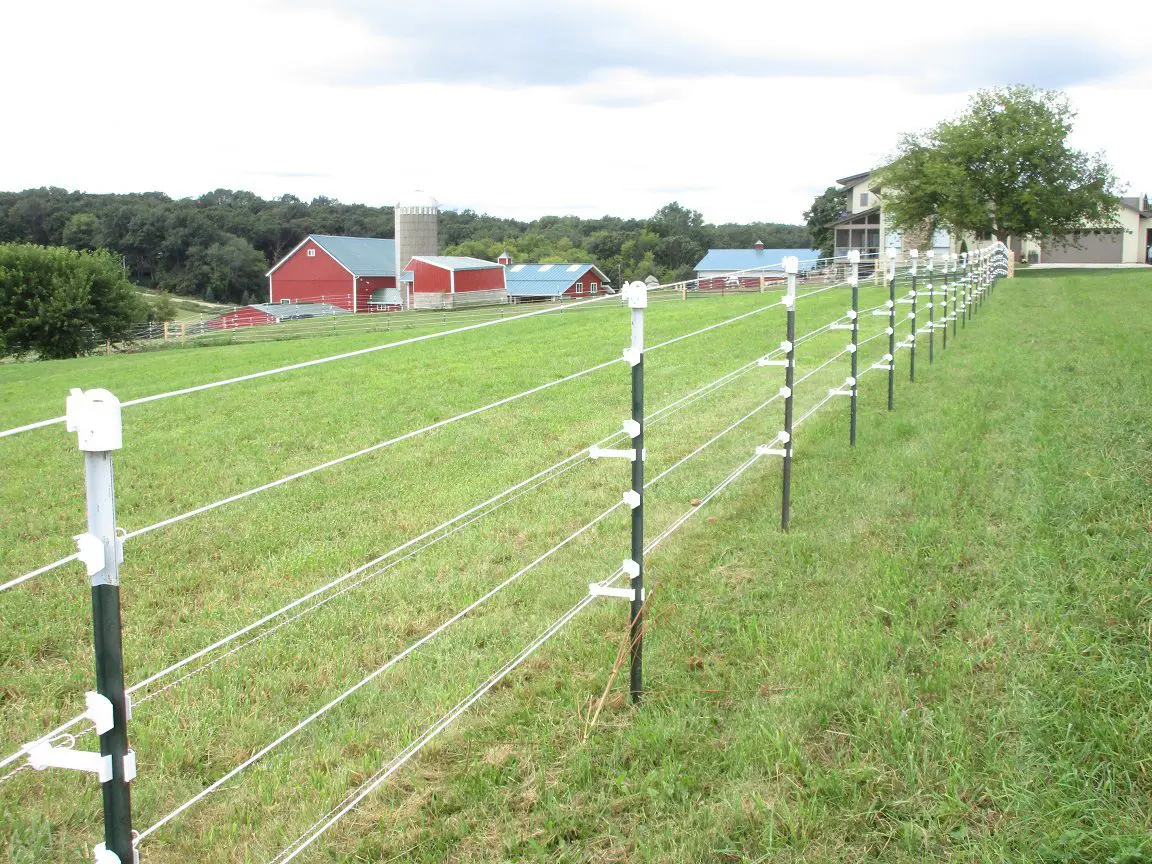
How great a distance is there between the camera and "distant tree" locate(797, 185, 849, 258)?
63.1 m

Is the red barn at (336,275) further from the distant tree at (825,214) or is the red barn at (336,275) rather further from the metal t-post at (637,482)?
the metal t-post at (637,482)

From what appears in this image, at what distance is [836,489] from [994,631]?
2.71 meters

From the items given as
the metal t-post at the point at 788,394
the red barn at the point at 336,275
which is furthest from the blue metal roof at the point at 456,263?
the metal t-post at the point at 788,394

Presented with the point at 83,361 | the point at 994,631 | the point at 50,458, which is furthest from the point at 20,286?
the point at 994,631

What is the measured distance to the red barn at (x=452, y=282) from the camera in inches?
1943

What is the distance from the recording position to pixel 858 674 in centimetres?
409

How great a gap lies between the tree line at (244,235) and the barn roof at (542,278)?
55.8 feet

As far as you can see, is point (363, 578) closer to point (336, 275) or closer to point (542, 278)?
point (542, 278)

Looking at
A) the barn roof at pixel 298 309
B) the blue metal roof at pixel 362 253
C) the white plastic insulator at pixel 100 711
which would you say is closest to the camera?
the white plastic insulator at pixel 100 711

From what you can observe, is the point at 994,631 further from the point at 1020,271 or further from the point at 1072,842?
the point at 1020,271

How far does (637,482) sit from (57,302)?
38692mm

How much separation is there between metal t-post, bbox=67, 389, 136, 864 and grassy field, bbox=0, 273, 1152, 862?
1.08m

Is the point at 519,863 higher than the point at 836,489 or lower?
lower

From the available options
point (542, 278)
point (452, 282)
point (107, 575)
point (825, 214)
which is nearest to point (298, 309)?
point (452, 282)
